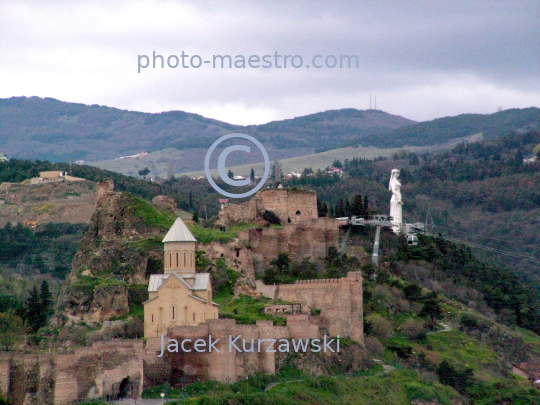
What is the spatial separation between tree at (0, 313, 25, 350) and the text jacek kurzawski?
7322 mm

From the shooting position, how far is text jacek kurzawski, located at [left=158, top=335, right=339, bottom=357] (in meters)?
59.1

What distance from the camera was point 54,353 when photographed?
57.4 metres

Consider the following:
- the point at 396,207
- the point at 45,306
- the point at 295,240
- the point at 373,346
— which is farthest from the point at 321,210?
the point at 45,306

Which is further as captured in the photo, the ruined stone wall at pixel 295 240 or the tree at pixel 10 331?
the ruined stone wall at pixel 295 240

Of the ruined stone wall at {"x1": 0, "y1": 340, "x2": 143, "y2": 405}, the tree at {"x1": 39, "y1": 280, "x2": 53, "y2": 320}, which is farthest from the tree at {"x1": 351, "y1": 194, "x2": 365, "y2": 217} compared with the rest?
the ruined stone wall at {"x1": 0, "y1": 340, "x2": 143, "y2": 405}

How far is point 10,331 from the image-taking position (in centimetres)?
6306

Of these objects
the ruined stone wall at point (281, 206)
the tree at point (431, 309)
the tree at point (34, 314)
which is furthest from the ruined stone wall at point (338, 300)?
the tree at point (34, 314)

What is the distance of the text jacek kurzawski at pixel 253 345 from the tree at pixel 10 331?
7.32m

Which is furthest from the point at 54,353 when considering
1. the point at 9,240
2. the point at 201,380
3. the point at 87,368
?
the point at 9,240

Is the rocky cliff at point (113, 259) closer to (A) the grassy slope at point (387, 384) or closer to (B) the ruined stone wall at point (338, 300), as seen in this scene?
(A) the grassy slope at point (387, 384)

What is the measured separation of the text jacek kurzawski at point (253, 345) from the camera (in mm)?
59125

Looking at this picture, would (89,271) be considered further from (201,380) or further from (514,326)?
(514,326)

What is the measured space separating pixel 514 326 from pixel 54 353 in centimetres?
3686

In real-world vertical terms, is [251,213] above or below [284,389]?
above
